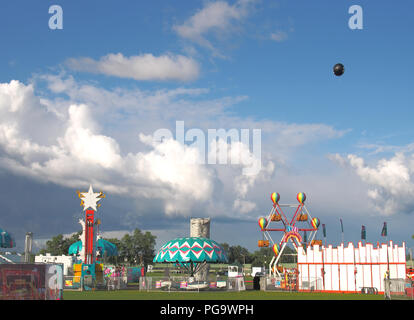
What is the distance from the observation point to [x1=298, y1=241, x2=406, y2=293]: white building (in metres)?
43.2

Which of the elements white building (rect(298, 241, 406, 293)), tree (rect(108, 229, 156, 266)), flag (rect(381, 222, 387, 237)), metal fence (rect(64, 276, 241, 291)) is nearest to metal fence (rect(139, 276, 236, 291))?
metal fence (rect(64, 276, 241, 291))

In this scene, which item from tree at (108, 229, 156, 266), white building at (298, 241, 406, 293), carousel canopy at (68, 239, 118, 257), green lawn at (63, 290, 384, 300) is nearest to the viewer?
green lawn at (63, 290, 384, 300)

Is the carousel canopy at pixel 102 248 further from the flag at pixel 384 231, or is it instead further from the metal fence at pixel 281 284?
the flag at pixel 384 231

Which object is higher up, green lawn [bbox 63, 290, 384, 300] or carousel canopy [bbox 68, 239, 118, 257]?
carousel canopy [bbox 68, 239, 118, 257]

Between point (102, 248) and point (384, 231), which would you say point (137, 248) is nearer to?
point (102, 248)

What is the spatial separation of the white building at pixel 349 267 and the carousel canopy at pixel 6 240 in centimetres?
3306

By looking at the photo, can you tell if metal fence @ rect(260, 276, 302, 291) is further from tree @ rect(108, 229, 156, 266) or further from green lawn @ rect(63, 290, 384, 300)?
tree @ rect(108, 229, 156, 266)

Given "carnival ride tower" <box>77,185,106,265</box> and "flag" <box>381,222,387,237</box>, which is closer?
"flag" <box>381,222,387,237</box>

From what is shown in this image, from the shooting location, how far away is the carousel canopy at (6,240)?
57.5m

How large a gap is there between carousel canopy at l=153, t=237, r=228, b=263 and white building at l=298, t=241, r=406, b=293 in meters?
8.50

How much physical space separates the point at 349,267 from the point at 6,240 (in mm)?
37934

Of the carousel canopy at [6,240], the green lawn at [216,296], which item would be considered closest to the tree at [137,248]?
the carousel canopy at [6,240]

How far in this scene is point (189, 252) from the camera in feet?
161
